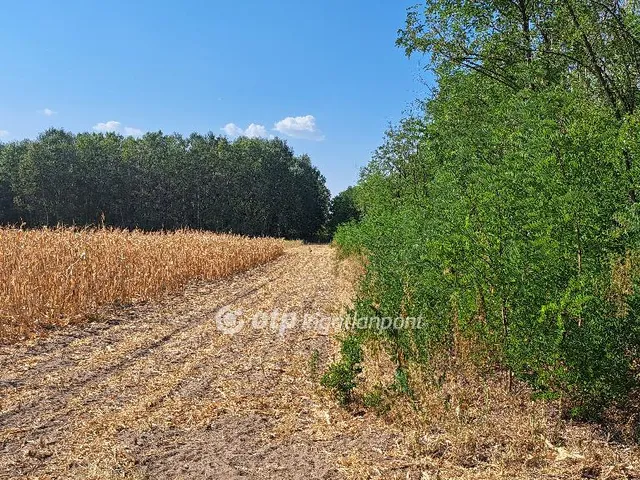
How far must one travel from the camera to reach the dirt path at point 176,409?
153 inches

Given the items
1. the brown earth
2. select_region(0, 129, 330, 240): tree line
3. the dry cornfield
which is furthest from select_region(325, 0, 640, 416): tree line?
select_region(0, 129, 330, 240): tree line

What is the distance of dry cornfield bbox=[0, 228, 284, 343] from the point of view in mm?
8750

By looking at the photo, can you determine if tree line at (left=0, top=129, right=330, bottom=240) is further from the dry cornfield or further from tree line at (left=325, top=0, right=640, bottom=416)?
tree line at (left=325, top=0, right=640, bottom=416)

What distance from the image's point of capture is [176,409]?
5.02 metres

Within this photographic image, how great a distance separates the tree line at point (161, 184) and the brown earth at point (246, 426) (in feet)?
177

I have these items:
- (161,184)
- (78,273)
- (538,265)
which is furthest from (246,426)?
(161,184)

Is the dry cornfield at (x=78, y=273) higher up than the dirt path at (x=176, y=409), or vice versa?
the dry cornfield at (x=78, y=273)

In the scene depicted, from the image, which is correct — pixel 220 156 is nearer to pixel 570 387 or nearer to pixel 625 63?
pixel 625 63

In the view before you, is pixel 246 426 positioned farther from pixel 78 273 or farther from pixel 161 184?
pixel 161 184

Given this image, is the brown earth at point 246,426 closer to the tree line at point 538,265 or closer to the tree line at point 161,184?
the tree line at point 538,265

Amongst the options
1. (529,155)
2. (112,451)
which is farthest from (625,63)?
(112,451)

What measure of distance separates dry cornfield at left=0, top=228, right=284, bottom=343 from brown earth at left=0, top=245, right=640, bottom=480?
1.41 m

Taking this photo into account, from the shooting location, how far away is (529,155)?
16.8 feet

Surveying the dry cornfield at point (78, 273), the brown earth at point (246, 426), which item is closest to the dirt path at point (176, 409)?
the brown earth at point (246, 426)
